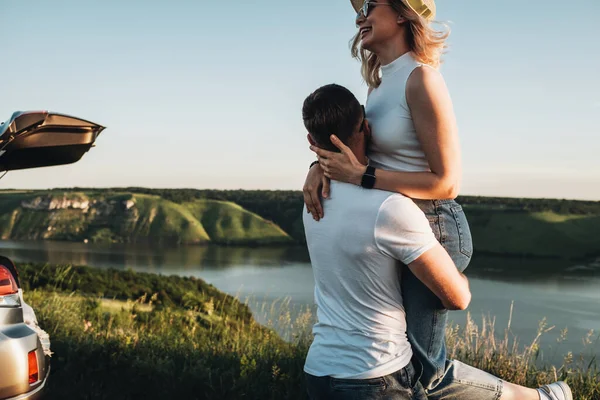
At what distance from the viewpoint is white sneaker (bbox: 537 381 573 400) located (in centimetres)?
226

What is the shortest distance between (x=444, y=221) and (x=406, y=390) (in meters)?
0.56

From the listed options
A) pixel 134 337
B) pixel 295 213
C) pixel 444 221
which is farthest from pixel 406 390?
pixel 295 213

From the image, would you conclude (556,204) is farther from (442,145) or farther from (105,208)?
(442,145)

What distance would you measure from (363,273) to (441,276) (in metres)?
0.24

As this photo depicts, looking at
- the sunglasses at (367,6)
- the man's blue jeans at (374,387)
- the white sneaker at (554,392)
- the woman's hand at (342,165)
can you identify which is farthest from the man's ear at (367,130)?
the white sneaker at (554,392)

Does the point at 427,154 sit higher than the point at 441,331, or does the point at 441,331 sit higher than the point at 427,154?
the point at 427,154

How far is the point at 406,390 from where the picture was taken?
76.8 inches

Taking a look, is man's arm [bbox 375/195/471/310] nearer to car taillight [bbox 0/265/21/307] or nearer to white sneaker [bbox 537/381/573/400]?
white sneaker [bbox 537/381/573/400]

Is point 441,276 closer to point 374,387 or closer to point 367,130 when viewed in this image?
point 374,387

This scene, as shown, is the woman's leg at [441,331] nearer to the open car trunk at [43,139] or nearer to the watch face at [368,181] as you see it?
the watch face at [368,181]

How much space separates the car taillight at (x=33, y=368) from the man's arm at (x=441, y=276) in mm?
2206

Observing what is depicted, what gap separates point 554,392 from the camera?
229 centimetres

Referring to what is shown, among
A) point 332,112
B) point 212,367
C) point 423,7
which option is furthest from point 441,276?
point 212,367

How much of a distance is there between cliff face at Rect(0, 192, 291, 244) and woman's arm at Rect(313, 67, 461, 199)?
74.9 meters
